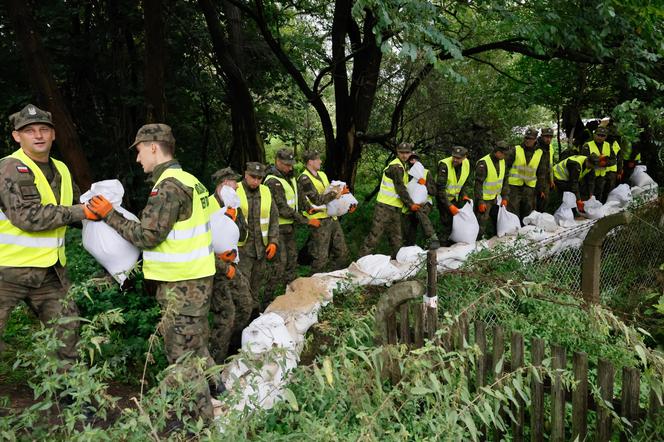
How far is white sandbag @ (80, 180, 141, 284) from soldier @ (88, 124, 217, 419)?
59 millimetres

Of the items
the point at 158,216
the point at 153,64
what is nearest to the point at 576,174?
the point at 153,64

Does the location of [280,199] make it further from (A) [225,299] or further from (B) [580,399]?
(B) [580,399]

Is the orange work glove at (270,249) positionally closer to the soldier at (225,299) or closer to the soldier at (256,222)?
the soldier at (256,222)

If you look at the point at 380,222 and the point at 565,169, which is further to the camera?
the point at 565,169

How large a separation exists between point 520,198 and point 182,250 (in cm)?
573

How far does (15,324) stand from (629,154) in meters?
9.42

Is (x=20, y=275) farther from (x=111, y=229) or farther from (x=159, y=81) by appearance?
(x=159, y=81)

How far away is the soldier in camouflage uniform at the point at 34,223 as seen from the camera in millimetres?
3273

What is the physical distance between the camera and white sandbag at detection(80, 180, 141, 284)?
341 cm

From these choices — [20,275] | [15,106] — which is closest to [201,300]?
[20,275]

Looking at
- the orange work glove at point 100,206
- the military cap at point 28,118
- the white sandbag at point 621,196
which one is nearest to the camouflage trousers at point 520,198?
the white sandbag at point 621,196

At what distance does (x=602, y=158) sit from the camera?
8.23 m

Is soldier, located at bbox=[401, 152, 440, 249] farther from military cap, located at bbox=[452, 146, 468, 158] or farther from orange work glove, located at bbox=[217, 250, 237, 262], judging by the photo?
orange work glove, located at bbox=[217, 250, 237, 262]

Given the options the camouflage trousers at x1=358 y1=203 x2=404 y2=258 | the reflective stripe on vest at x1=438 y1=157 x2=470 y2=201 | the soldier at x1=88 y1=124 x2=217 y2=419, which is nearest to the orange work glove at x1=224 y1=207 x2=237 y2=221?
the soldier at x1=88 y1=124 x2=217 y2=419
